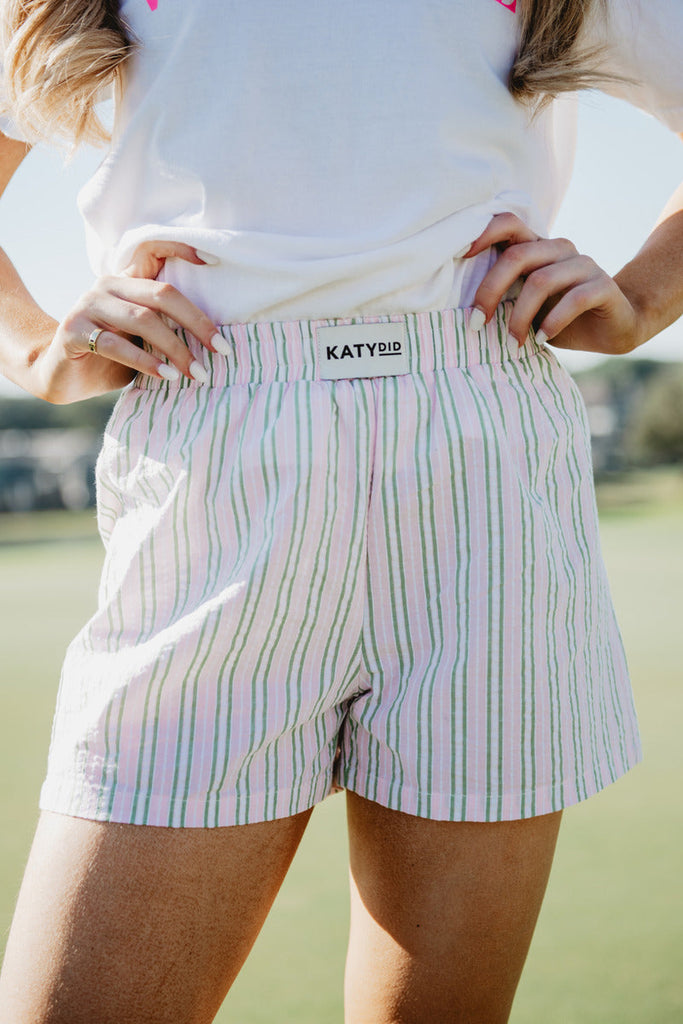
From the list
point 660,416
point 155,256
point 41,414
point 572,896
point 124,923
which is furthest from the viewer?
point 41,414

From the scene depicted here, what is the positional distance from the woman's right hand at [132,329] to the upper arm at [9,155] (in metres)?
0.20

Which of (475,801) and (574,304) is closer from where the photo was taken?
(475,801)

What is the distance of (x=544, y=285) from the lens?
75 centimetres

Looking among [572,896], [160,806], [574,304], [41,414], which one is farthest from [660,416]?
[160,806]

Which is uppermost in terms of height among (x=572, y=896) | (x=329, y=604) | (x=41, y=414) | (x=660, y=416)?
(x=41, y=414)

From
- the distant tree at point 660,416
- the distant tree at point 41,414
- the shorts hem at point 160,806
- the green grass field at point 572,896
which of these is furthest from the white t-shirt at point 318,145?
the distant tree at point 660,416

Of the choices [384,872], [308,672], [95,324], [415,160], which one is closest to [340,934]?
[384,872]

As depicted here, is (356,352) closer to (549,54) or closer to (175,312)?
(175,312)

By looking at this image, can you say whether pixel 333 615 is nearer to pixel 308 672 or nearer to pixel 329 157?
pixel 308 672

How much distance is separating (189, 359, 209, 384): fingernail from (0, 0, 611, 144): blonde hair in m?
0.24

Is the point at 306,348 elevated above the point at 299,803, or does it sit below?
above

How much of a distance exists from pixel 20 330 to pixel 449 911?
24.3 inches

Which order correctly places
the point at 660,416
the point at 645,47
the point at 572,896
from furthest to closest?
the point at 660,416, the point at 572,896, the point at 645,47

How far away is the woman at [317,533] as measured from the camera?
0.64 meters
